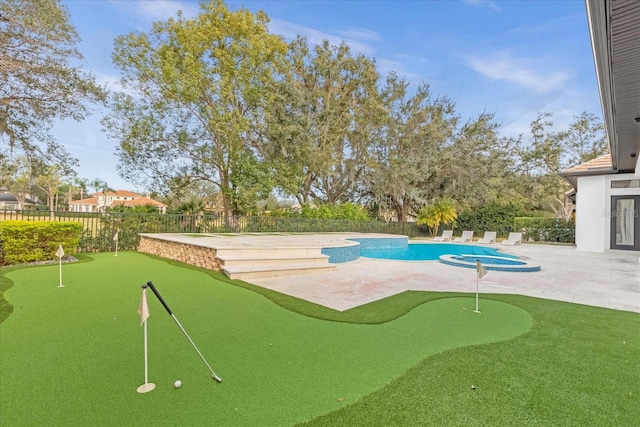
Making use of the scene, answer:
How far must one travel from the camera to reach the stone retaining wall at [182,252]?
796 cm

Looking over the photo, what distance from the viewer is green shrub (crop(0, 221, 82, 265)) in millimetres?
7691

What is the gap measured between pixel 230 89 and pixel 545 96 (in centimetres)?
2270

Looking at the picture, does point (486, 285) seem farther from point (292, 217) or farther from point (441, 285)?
point (292, 217)

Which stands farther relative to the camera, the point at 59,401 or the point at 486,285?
the point at 486,285

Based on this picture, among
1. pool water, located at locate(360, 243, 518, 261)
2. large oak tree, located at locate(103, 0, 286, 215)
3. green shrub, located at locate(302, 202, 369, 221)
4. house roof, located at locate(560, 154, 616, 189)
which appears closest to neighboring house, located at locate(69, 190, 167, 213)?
large oak tree, located at locate(103, 0, 286, 215)

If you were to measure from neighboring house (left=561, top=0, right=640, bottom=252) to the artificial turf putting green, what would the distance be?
3707 millimetres

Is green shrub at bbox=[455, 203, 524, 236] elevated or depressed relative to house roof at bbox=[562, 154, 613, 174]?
depressed

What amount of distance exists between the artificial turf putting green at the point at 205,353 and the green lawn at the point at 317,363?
1cm

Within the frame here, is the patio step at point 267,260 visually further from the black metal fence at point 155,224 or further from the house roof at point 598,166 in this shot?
the house roof at point 598,166

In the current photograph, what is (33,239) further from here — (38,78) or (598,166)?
(598,166)

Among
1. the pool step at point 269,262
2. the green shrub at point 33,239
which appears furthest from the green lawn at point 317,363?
the green shrub at point 33,239

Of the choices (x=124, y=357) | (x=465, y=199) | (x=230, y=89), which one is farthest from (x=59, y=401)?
(x=465, y=199)

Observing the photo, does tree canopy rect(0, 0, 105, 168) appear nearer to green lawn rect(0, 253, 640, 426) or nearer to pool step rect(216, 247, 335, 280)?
green lawn rect(0, 253, 640, 426)

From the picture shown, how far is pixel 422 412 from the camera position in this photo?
225 cm
